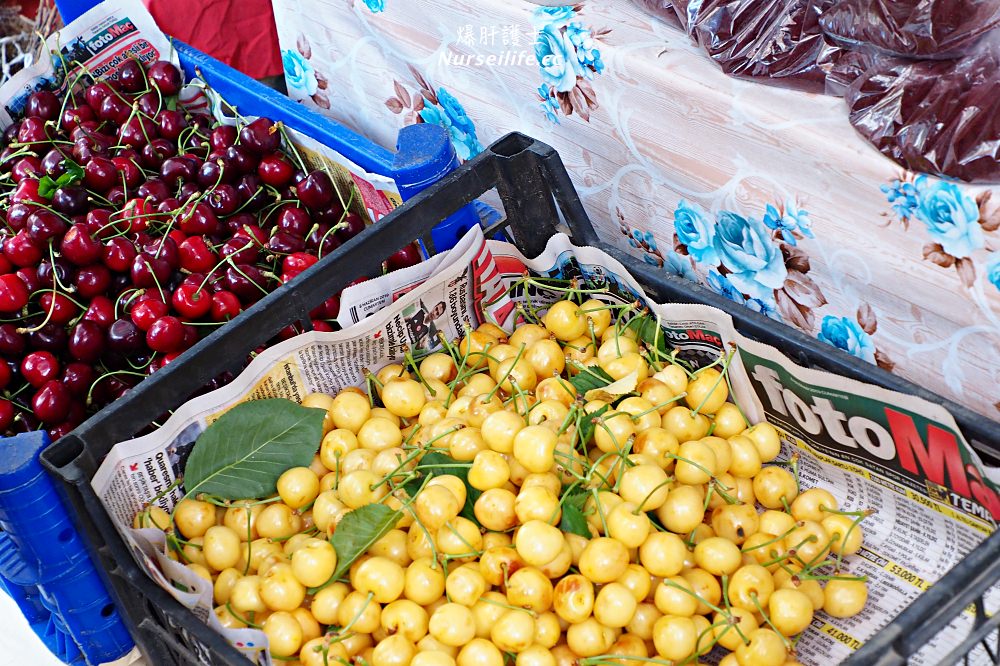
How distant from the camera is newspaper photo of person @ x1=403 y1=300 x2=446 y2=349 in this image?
1.26m

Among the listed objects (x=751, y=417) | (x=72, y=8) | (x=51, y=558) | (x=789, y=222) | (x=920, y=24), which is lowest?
(x=751, y=417)

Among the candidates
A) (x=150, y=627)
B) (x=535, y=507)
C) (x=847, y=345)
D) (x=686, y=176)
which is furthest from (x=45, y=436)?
(x=847, y=345)

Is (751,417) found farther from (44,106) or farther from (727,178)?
(44,106)

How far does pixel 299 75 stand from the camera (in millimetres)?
1900

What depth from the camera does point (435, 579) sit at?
97cm

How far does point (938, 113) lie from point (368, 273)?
72 cm

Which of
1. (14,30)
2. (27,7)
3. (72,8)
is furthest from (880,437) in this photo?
(27,7)

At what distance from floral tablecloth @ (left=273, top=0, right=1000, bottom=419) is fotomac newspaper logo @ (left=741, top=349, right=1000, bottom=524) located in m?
0.11

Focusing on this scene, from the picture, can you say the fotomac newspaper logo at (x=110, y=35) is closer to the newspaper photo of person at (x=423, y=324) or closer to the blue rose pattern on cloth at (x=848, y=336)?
→ the newspaper photo of person at (x=423, y=324)

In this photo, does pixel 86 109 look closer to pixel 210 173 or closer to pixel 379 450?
pixel 210 173

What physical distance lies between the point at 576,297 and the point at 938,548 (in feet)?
1.89

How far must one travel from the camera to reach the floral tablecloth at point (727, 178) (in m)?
0.95

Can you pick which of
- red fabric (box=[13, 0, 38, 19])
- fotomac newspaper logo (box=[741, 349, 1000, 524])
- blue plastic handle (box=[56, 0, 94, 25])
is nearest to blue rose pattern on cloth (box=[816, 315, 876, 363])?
fotomac newspaper logo (box=[741, 349, 1000, 524])

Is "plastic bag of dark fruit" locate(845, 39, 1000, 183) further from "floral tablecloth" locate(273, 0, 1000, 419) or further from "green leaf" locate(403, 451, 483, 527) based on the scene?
Result: "green leaf" locate(403, 451, 483, 527)
